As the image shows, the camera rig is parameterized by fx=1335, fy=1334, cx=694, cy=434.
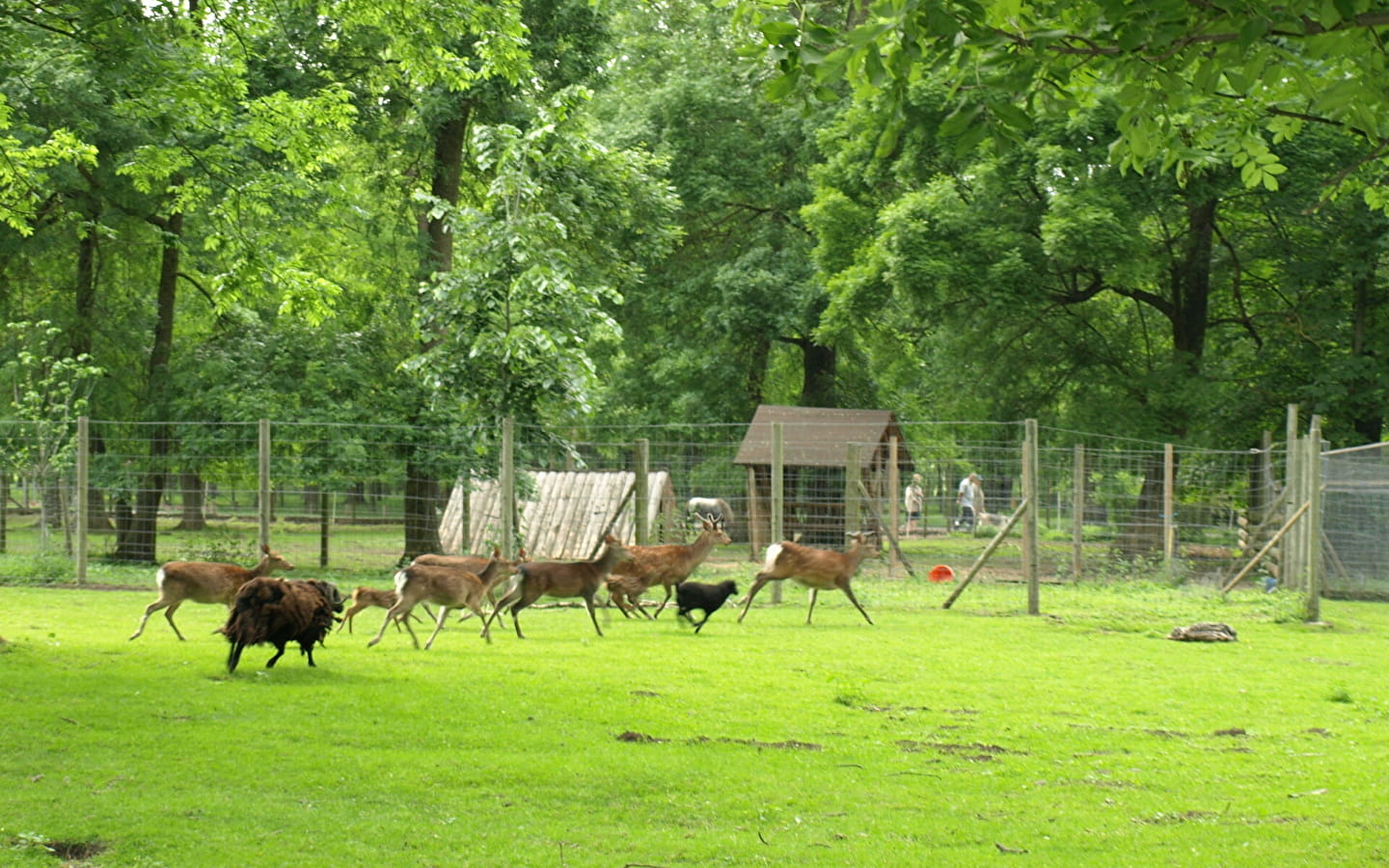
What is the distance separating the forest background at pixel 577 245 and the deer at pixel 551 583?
152 inches

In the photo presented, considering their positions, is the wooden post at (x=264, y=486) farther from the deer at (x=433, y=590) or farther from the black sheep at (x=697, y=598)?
the black sheep at (x=697, y=598)

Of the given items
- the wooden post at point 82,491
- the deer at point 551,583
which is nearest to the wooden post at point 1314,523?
the deer at point 551,583

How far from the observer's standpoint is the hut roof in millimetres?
27250

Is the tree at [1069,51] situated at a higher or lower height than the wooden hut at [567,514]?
higher

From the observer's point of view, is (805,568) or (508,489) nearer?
(805,568)

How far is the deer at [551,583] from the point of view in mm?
13094

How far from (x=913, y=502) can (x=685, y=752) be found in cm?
2349

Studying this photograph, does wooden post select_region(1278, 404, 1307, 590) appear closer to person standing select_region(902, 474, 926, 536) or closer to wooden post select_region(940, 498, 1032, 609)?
wooden post select_region(940, 498, 1032, 609)

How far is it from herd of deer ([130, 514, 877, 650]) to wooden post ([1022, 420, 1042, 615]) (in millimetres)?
2182

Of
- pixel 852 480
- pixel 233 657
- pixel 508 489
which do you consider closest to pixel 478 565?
pixel 508 489

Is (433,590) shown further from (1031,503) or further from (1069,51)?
(1069,51)

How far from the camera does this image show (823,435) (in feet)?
91.9

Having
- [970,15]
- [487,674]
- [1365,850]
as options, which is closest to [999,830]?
[1365,850]

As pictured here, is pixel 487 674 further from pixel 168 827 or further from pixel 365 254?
pixel 365 254
